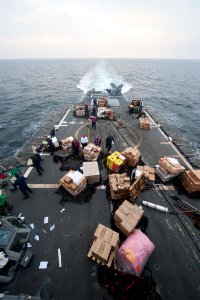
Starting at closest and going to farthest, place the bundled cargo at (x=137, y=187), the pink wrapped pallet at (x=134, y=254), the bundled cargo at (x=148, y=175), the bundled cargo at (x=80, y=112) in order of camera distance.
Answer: the pink wrapped pallet at (x=134, y=254), the bundled cargo at (x=137, y=187), the bundled cargo at (x=148, y=175), the bundled cargo at (x=80, y=112)

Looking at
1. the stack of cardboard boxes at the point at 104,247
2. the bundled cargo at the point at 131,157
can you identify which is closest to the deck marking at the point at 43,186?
the stack of cardboard boxes at the point at 104,247

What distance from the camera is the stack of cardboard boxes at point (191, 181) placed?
10.4 m

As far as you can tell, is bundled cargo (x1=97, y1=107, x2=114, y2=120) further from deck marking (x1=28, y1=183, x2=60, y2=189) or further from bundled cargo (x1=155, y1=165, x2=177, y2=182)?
deck marking (x1=28, y1=183, x2=60, y2=189)

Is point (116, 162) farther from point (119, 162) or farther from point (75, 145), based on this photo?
point (75, 145)

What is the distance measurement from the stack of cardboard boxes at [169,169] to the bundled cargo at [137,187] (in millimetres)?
1686

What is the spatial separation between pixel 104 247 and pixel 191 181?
6670 mm

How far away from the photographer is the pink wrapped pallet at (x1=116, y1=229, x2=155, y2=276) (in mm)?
6726

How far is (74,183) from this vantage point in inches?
401

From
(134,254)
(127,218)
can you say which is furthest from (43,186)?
(134,254)

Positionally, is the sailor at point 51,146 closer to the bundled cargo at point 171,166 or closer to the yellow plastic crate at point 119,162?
the yellow plastic crate at point 119,162

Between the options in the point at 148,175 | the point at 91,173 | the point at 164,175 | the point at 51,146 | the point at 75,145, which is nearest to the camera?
the point at 91,173

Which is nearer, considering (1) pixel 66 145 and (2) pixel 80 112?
(1) pixel 66 145

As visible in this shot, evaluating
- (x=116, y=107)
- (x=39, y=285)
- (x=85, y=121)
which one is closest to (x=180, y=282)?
(x=39, y=285)

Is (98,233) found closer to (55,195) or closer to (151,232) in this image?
(151,232)
